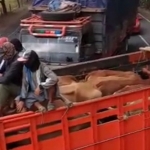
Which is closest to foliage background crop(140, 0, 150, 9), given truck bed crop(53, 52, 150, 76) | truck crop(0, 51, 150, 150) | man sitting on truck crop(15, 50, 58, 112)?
truck bed crop(53, 52, 150, 76)

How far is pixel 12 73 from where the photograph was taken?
20.0 feet

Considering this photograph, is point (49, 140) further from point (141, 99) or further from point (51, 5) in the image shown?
point (51, 5)

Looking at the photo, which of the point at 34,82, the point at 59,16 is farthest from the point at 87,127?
the point at 59,16

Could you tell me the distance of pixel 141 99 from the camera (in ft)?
20.8

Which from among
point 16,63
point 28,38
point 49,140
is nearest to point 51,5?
point 28,38

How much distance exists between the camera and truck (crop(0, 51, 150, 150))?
211 inches

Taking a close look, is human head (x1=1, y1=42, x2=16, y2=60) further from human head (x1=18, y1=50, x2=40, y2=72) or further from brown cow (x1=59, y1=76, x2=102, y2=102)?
brown cow (x1=59, y1=76, x2=102, y2=102)

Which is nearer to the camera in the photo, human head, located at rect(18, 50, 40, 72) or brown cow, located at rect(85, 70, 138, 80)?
human head, located at rect(18, 50, 40, 72)

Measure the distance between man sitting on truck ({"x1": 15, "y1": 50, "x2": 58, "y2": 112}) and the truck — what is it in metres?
0.27

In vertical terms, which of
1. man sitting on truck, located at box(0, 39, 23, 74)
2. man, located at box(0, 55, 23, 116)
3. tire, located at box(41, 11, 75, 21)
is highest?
man sitting on truck, located at box(0, 39, 23, 74)

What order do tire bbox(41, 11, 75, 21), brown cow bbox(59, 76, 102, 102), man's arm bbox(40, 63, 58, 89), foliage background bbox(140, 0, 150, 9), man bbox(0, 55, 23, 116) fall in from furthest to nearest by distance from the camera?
foliage background bbox(140, 0, 150, 9) < tire bbox(41, 11, 75, 21) < brown cow bbox(59, 76, 102, 102) < man bbox(0, 55, 23, 116) < man's arm bbox(40, 63, 58, 89)

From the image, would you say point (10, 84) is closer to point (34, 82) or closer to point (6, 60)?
point (6, 60)

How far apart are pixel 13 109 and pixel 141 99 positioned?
6.06 ft

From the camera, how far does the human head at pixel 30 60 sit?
5695mm
